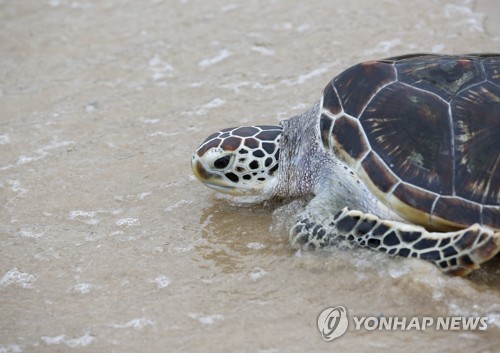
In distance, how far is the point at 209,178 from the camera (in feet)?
11.8

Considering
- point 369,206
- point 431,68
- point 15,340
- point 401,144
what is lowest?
point 15,340

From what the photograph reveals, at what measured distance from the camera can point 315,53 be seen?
206 inches

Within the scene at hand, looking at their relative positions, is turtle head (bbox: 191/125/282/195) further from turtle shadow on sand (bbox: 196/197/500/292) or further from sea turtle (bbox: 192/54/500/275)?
turtle shadow on sand (bbox: 196/197/500/292)

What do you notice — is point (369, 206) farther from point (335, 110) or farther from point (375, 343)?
point (375, 343)

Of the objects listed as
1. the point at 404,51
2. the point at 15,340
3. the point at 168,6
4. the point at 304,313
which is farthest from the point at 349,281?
the point at 168,6

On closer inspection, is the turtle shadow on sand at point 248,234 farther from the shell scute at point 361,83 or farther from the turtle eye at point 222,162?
the shell scute at point 361,83

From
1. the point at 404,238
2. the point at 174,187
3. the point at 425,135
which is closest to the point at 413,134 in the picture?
the point at 425,135

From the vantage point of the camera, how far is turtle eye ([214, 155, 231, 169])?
11.7 feet

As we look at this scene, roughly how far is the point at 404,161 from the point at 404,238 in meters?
0.36

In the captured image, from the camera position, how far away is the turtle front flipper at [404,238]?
9.43 feet

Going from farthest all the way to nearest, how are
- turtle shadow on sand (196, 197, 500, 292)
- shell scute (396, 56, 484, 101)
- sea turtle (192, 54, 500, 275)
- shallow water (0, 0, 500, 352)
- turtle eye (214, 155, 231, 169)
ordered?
1. turtle eye (214, 155, 231, 169)
2. shell scute (396, 56, 484, 101)
3. turtle shadow on sand (196, 197, 500, 292)
4. sea turtle (192, 54, 500, 275)
5. shallow water (0, 0, 500, 352)

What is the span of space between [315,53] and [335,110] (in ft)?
6.42

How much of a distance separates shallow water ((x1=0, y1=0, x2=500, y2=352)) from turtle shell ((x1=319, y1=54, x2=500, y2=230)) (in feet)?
0.93

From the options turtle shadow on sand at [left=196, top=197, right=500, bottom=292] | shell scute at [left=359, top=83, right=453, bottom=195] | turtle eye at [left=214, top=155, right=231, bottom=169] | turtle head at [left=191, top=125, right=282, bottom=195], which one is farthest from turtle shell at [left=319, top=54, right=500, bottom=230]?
turtle eye at [left=214, top=155, right=231, bottom=169]
